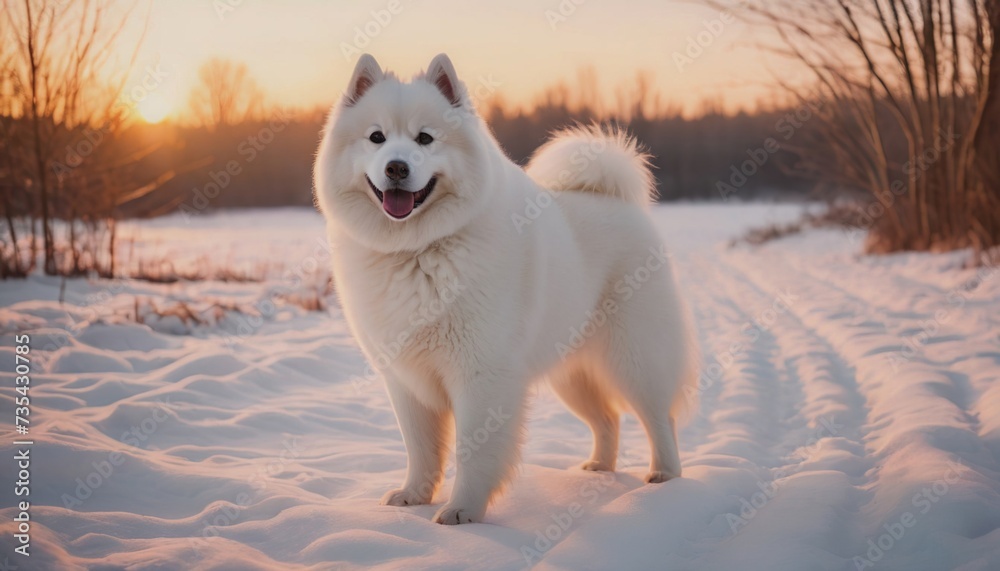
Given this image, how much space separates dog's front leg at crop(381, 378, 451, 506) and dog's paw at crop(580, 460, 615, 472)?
2.53ft

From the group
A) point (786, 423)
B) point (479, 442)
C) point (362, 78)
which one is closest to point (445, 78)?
point (362, 78)

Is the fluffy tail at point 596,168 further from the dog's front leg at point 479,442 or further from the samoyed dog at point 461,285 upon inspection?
the dog's front leg at point 479,442

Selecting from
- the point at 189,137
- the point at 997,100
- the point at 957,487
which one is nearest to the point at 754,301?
the point at 997,100

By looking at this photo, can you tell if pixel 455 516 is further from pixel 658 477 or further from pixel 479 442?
pixel 658 477

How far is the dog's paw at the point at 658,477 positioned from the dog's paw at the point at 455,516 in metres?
0.87

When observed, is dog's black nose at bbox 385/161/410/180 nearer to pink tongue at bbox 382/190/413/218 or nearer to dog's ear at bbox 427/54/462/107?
pink tongue at bbox 382/190/413/218

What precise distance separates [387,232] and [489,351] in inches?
23.4

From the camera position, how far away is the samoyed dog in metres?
2.45

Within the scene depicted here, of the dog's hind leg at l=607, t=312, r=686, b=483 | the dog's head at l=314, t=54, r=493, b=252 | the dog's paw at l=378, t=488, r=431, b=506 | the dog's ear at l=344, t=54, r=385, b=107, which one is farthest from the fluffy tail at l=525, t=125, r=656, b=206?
the dog's paw at l=378, t=488, r=431, b=506

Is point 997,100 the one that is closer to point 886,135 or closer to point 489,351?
point 886,135

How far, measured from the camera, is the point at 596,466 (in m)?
3.16

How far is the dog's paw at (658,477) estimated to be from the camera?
2.90m

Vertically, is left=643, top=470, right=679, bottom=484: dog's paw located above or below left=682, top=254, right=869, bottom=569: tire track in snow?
below

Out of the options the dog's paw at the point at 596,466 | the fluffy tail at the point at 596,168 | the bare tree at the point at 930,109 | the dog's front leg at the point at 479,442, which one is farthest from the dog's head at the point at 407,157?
the bare tree at the point at 930,109
